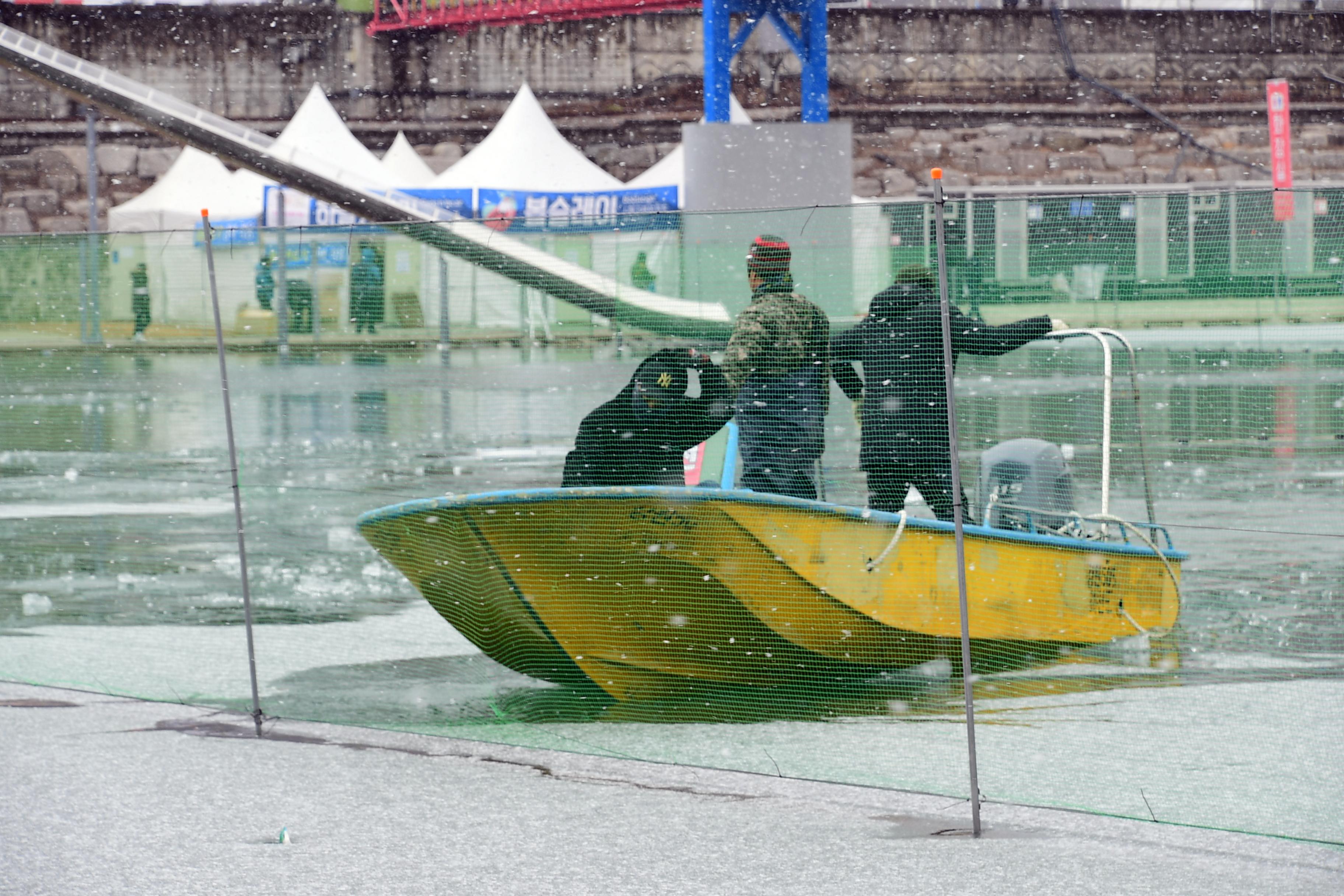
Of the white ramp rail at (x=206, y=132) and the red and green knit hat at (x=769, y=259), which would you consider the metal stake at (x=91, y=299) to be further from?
the white ramp rail at (x=206, y=132)

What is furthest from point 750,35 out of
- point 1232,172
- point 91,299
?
point 1232,172

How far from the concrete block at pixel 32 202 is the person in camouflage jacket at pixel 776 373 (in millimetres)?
30149

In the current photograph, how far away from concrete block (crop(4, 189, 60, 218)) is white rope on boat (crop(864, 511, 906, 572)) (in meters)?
31.2

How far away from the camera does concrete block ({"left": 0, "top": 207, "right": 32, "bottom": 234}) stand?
113ft

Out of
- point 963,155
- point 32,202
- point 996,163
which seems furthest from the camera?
point 996,163

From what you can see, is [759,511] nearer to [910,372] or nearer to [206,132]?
[910,372]

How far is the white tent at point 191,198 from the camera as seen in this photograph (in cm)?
2852

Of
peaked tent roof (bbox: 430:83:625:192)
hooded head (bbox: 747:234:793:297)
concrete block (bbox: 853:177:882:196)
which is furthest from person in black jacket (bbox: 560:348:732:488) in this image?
concrete block (bbox: 853:177:882:196)

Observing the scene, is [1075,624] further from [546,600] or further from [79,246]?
[79,246]

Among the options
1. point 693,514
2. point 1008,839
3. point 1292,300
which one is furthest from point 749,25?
point 1008,839

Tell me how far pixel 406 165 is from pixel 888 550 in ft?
83.0

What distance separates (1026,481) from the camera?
739cm

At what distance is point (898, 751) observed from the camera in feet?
19.5

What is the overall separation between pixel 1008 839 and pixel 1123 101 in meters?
33.0
